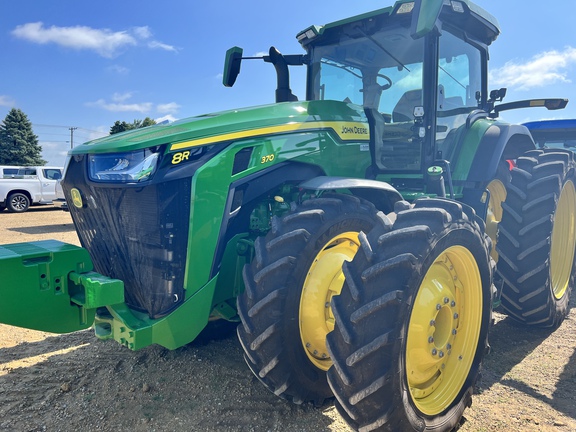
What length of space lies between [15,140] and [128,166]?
43213 millimetres

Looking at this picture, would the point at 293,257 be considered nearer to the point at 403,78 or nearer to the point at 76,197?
the point at 76,197

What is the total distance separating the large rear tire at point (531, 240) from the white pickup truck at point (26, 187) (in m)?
16.3

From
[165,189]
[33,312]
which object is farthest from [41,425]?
[165,189]

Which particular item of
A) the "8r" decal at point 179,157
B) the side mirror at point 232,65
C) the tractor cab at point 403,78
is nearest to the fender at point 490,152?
the tractor cab at point 403,78

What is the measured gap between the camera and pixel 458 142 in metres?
3.85

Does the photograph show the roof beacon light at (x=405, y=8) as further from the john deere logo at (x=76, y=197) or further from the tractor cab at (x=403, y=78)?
the john deere logo at (x=76, y=197)

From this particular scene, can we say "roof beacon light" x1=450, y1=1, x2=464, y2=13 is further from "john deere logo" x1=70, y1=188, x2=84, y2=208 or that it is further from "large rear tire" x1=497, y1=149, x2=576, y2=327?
"john deere logo" x1=70, y1=188, x2=84, y2=208

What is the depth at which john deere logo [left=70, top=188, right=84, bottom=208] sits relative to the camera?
2801 mm

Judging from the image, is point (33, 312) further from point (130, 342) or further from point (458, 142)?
point (458, 142)

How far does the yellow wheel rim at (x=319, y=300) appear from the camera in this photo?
2.56 meters

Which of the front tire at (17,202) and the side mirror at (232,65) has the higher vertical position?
the side mirror at (232,65)

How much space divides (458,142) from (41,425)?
12.1 ft

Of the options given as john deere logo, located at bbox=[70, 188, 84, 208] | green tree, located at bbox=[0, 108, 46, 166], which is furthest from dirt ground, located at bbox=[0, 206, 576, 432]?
green tree, located at bbox=[0, 108, 46, 166]

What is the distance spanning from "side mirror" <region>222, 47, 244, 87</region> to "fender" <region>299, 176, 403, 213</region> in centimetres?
153
